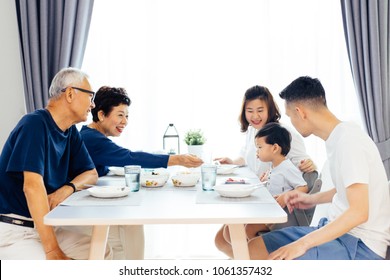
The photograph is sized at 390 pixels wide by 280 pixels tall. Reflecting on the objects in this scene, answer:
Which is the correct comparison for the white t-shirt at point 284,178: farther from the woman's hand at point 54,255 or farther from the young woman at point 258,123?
the woman's hand at point 54,255

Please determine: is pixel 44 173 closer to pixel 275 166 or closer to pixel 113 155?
pixel 113 155

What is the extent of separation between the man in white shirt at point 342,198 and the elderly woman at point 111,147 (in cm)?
63

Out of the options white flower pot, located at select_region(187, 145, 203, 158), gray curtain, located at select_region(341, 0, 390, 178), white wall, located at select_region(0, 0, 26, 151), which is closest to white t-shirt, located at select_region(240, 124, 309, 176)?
white flower pot, located at select_region(187, 145, 203, 158)

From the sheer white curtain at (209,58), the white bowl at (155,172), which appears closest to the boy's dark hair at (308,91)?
the white bowl at (155,172)

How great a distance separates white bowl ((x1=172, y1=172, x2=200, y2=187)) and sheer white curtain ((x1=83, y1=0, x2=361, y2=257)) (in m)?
1.46

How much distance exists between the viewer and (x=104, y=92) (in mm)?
2395

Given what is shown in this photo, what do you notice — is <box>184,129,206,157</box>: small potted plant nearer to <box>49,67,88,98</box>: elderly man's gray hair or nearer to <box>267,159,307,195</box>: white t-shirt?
<box>267,159,307,195</box>: white t-shirt

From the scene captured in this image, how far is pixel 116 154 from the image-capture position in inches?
86.5

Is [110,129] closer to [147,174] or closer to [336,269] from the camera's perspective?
[147,174]

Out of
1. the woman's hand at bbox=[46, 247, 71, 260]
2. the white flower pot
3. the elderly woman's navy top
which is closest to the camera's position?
the woman's hand at bbox=[46, 247, 71, 260]

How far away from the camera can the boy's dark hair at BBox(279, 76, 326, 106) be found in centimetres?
171

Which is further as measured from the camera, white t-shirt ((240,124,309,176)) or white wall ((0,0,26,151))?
white wall ((0,0,26,151))

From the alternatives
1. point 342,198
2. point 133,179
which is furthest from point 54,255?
point 342,198

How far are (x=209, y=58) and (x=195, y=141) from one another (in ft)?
2.28
